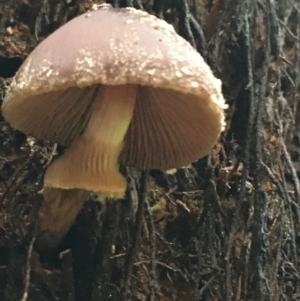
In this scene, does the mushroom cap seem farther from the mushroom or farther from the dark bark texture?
the dark bark texture

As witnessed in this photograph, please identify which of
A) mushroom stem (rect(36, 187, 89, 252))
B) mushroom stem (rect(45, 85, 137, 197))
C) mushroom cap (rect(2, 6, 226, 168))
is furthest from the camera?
mushroom stem (rect(36, 187, 89, 252))

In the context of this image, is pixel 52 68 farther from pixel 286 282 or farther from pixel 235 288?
pixel 286 282

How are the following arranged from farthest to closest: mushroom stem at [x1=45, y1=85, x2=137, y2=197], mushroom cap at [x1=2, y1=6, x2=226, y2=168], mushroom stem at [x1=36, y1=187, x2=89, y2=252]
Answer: mushroom stem at [x1=36, y1=187, x2=89, y2=252] → mushroom stem at [x1=45, y1=85, x2=137, y2=197] → mushroom cap at [x1=2, y1=6, x2=226, y2=168]

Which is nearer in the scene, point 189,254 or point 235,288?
point 235,288

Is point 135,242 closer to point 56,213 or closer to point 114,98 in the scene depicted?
point 56,213

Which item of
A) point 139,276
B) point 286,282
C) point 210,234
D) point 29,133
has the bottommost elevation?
point 286,282

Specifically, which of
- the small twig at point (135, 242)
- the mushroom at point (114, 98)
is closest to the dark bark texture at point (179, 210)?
the small twig at point (135, 242)

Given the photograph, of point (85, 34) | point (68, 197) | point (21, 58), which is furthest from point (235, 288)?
point (21, 58)

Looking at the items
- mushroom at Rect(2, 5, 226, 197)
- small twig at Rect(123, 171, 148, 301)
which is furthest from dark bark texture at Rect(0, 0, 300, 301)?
mushroom at Rect(2, 5, 226, 197)
